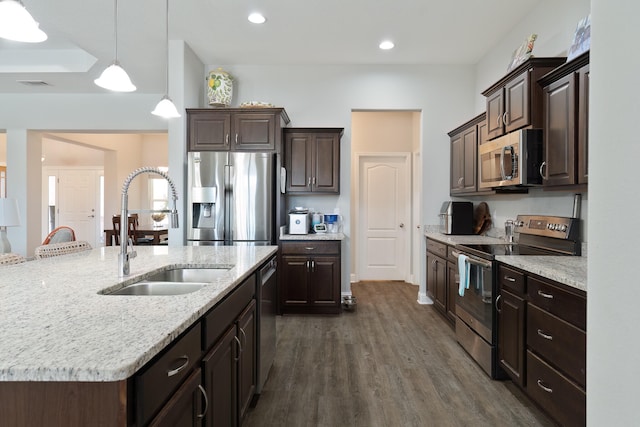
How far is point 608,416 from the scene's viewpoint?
716mm

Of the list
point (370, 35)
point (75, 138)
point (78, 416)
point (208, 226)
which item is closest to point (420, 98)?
point (370, 35)

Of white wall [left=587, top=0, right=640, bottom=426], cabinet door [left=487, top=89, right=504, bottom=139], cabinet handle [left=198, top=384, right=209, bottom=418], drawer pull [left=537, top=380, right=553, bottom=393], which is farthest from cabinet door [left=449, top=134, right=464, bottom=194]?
cabinet handle [left=198, top=384, right=209, bottom=418]

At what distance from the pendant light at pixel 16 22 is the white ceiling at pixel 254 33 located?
5.78ft

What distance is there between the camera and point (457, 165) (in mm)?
4262

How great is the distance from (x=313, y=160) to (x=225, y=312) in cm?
307

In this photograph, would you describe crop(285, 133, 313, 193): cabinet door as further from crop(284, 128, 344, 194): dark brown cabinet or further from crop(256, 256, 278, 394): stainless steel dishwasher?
crop(256, 256, 278, 394): stainless steel dishwasher

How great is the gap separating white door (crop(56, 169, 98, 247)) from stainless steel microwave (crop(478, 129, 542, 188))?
29.4 ft

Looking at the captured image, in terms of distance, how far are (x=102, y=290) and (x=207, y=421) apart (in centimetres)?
64

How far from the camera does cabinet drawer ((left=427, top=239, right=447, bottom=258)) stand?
3.77 m

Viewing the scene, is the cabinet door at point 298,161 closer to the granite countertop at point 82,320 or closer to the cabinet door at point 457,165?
the cabinet door at point 457,165

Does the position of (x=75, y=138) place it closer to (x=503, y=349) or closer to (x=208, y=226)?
(x=208, y=226)

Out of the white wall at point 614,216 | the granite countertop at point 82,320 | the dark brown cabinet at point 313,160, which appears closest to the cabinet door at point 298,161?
the dark brown cabinet at point 313,160

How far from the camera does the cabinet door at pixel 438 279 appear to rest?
3797 mm

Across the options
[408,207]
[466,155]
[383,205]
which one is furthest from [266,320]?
[408,207]
